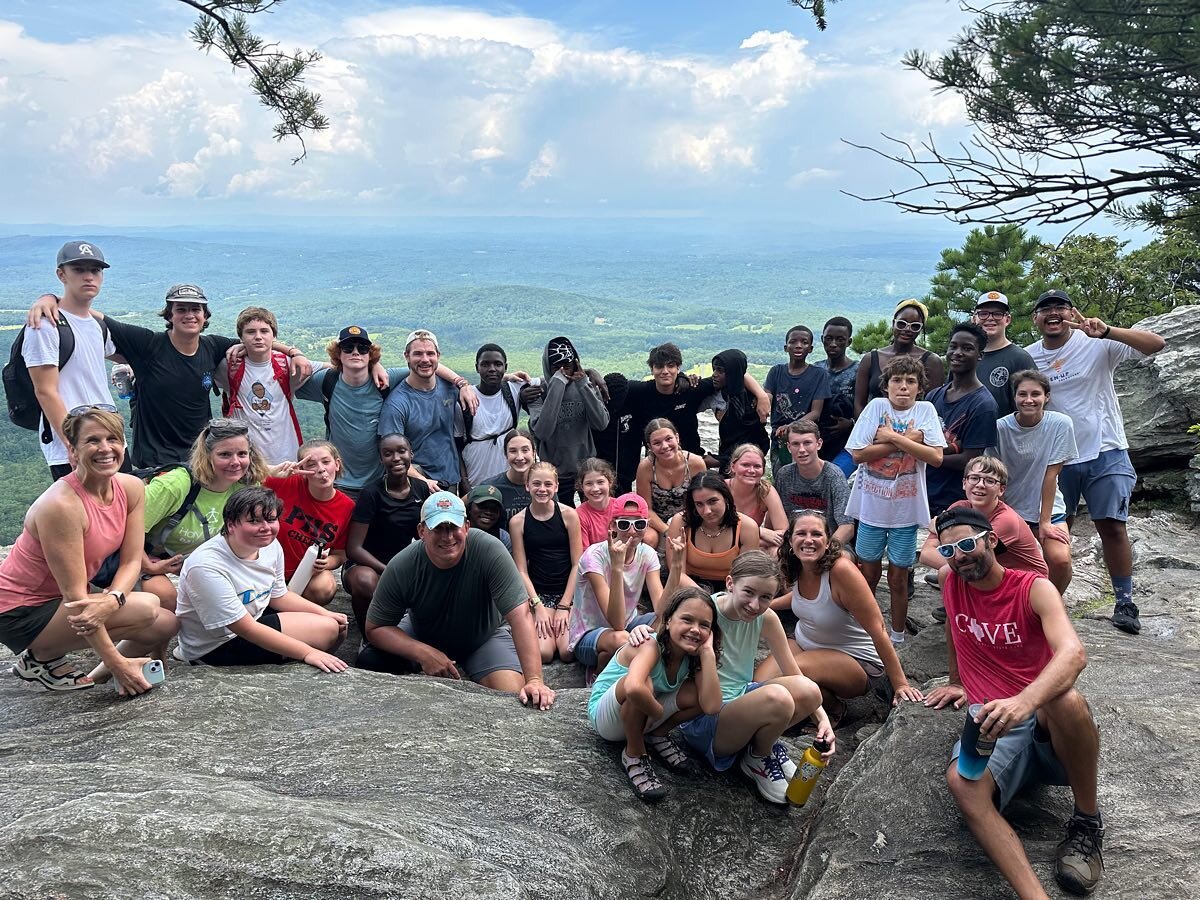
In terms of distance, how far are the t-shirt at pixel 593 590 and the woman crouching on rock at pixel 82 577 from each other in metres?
3.20

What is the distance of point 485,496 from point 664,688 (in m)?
2.92

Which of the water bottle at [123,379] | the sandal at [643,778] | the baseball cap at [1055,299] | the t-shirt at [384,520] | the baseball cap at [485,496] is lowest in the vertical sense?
the sandal at [643,778]

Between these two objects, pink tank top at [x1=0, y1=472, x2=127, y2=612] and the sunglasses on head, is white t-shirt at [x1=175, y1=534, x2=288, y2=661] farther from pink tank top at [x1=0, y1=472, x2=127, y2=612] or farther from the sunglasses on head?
the sunglasses on head

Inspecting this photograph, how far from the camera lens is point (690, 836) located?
536cm

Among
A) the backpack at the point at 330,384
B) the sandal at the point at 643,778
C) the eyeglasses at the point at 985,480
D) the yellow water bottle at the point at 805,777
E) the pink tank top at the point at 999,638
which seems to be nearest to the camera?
the pink tank top at the point at 999,638

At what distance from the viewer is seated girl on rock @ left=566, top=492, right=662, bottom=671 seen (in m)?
7.18

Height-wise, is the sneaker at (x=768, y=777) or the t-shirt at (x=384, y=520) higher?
the t-shirt at (x=384, y=520)

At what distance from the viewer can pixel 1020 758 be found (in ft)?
15.6

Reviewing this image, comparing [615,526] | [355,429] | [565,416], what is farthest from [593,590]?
[355,429]

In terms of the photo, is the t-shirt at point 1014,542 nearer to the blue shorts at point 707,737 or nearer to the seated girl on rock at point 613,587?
the blue shorts at point 707,737

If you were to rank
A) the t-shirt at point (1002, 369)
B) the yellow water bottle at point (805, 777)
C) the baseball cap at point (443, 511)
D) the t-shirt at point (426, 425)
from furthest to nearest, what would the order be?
the t-shirt at point (426, 425), the t-shirt at point (1002, 369), the baseball cap at point (443, 511), the yellow water bottle at point (805, 777)

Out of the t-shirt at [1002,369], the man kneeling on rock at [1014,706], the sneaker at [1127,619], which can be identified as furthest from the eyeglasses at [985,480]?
the sneaker at [1127,619]

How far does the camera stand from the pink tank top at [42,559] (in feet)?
18.7

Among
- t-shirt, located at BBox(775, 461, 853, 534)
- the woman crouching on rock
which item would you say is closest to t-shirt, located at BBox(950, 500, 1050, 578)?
t-shirt, located at BBox(775, 461, 853, 534)
